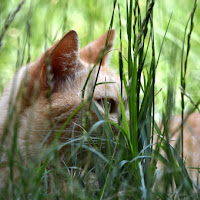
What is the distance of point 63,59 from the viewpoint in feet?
6.15

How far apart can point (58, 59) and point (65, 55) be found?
0.05 metres

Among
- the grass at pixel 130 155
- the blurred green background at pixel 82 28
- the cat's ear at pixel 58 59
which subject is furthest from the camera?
the blurred green background at pixel 82 28

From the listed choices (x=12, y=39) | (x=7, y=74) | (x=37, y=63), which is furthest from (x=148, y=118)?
(x=12, y=39)

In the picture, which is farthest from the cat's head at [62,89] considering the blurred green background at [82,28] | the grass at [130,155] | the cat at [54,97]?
the blurred green background at [82,28]

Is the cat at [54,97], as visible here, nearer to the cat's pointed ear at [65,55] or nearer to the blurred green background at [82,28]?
the cat's pointed ear at [65,55]

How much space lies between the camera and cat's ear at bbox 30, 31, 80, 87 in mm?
1774

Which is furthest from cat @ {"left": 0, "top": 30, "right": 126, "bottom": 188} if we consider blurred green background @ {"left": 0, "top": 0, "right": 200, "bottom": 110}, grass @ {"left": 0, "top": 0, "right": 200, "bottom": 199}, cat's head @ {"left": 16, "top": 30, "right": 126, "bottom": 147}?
blurred green background @ {"left": 0, "top": 0, "right": 200, "bottom": 110}

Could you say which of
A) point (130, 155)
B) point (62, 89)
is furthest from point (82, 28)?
point (130, 155)

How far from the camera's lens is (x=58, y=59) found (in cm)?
187

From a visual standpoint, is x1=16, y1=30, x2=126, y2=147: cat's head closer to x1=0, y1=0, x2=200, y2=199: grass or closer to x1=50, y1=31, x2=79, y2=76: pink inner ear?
x1=50, y1=31, x2=79, y2=76: pink inner ear

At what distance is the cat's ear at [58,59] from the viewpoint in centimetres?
177

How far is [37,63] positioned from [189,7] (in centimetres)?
261

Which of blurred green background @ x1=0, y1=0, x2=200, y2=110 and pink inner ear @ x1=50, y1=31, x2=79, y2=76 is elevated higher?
blurred green background @ x1=0, y1=0, x2=200, y2=110

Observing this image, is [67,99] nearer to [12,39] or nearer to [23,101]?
[23,101]
